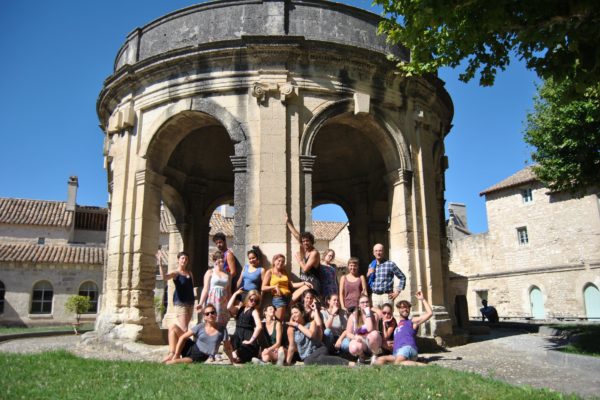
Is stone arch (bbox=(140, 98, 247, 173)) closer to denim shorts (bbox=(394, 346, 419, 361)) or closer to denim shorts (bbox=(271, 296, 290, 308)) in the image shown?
denim shorts (bbox=(271, 296, 290, 308))

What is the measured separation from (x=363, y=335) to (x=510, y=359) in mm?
2587

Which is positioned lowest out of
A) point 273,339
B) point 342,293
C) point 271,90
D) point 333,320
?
→ point 273,339

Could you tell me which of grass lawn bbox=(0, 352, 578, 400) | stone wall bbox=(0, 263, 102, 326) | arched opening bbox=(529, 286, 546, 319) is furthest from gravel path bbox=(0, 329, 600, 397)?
stone wall bbox=(0, 263, 102, 326)

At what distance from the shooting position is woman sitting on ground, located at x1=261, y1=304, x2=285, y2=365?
6.82 m

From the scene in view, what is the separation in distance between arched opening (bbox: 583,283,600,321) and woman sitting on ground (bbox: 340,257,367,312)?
19.2 meters

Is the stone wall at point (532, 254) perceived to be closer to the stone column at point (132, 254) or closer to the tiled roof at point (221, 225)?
the tiled roof at point (221, 225)

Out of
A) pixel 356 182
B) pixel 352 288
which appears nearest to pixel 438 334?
pixel 352 288

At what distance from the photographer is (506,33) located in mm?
5609

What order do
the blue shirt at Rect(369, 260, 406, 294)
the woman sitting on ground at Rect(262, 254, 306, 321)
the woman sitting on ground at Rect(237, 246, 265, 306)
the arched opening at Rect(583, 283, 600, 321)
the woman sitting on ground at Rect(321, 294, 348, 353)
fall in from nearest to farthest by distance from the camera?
the woman sitting on ground at Rect(321, 294, 348, 353)
the woman sitting on ground at Rect(262, 254, 306, 321)
the woman sitting on ground at Rect(237, 246, 265, 306)
the blue shirt at Rect(369, 260, 406, 294)
the arched opening at Rect(583, 283, 600, 321)

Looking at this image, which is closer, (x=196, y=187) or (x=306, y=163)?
(x=306, y=163)

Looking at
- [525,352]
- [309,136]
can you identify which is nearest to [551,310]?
[525,352]

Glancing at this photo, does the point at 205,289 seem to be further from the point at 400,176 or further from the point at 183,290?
the point at 400,176

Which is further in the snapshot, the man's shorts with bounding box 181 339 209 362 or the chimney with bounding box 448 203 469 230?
the chimney with bounding box 448 203 469 230

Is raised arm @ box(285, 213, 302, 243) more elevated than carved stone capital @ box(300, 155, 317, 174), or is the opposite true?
carved stone capital @ box(300, 155, 317, 174)
